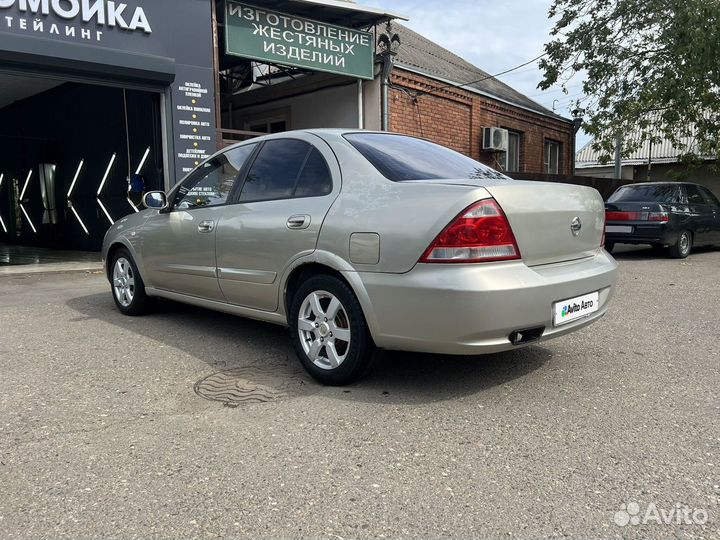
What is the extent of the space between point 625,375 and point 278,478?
8.14ft

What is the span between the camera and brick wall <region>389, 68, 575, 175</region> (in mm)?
12852

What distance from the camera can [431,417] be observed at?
10.3 feet

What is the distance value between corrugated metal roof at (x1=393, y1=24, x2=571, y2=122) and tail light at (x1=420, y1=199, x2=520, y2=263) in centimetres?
1018

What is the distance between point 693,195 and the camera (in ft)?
38.5

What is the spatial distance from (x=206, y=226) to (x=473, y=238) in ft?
7.77

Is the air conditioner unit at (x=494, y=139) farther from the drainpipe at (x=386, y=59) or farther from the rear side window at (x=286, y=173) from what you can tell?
the rear side window at (x=286, y=173)

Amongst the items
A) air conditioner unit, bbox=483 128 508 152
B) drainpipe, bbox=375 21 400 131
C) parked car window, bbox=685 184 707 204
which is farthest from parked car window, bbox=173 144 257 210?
air conditioner unit, bbox=483 128 508 152

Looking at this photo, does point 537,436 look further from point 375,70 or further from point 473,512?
point 375,70

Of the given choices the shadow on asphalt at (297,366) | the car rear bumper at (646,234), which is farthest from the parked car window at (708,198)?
the shadow on asphalt at (297,366)

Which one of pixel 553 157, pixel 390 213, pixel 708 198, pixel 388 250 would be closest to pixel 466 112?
pixel 708 198

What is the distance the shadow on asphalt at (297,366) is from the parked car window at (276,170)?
3.87ft

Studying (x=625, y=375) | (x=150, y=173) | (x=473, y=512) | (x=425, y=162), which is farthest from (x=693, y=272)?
(x=150, y=173)

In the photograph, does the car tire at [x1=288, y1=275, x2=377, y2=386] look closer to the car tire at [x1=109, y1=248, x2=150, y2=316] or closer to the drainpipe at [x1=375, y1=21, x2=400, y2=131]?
the car tire at [x1=109, y1=248, x2=150, y2=316]

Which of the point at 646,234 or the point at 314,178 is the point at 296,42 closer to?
the point at 646,234
